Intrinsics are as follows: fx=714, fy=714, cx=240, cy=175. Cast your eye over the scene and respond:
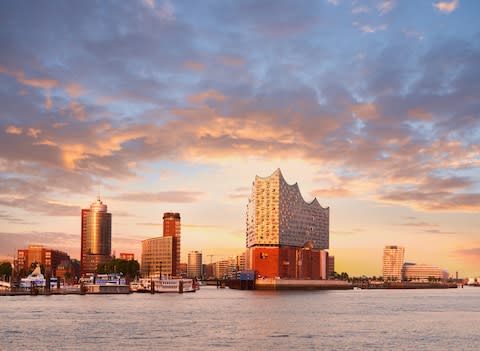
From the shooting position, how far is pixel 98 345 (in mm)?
54938

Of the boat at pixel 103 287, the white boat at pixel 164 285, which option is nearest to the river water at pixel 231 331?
the boat at pixel 103 287

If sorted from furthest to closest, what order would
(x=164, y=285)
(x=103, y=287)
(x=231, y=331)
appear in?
1. (x=164, y=285)
2. (x=103, y=287)
3. (x=231, y=331)

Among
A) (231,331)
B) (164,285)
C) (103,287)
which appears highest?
(231,331)

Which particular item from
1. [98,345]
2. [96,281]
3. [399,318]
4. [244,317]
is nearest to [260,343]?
[98,345]

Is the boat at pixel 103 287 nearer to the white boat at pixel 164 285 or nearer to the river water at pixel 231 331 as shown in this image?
the white boat at pixel 164 285

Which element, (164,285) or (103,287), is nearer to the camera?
(103,287)

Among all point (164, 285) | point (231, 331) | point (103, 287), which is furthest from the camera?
point (164, 285)

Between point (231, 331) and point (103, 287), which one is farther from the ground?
point (231, 331)

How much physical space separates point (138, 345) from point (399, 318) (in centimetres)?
4280

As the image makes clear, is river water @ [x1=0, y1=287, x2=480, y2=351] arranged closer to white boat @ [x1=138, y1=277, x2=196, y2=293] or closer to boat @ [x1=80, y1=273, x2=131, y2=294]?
boat @ [x1=80, y1=273, x2=131, y2=294]

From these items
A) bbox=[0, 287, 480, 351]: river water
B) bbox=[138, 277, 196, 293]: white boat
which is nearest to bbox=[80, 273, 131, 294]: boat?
bbox=[138, 277, 196, 293]: white boat

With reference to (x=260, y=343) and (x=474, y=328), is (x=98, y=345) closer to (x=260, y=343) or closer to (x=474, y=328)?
(x=260, y=343)

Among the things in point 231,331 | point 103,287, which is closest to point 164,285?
point 103,287

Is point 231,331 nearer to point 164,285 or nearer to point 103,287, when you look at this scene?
point 103,287
